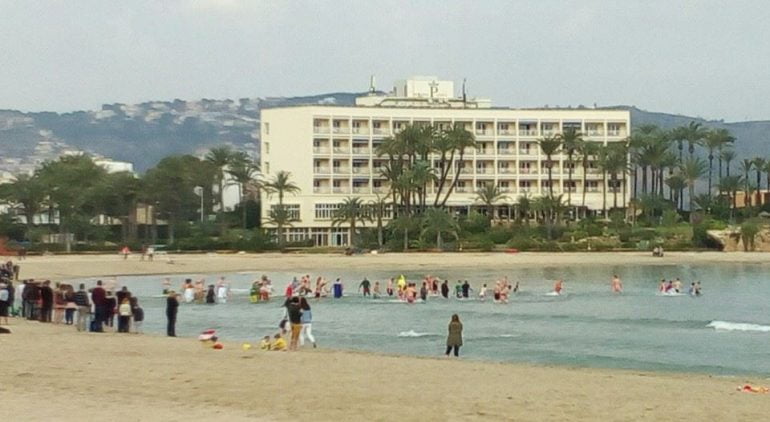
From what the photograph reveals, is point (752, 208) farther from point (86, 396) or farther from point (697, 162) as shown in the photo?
point (86, 396)

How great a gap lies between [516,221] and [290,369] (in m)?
86.6

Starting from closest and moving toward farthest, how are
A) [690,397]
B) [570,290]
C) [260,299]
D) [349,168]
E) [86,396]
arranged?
1. [86,396]
2. [690,397]
3. [260,299]
4. [570,290]
5. [349,168]

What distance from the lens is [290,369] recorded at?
19719mm

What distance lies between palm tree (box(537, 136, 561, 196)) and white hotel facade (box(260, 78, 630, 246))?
9.95 ft

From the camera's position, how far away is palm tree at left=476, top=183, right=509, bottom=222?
106500 millimetres

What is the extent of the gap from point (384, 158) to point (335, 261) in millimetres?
32075

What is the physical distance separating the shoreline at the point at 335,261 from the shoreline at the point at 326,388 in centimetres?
4418

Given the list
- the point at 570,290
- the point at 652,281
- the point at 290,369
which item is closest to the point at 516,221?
the point at 652,281

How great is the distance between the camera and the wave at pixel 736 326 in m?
36.8

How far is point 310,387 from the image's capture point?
55.8ft

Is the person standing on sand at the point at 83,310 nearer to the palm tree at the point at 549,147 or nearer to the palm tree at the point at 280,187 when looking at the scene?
the palm tree at the point at 280,187

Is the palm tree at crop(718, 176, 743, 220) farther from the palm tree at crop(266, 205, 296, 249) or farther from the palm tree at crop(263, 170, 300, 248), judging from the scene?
the palm tree at crop(266, 205, 296, 249)

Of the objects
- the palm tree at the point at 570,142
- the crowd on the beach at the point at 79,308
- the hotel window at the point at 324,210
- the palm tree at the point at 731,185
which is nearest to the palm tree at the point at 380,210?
the hotel window at the point at 324,210

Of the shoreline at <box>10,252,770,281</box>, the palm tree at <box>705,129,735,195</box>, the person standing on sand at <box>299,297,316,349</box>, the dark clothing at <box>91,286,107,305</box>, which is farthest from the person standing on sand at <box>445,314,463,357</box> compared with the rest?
the palm tree at <box>705,129,735,195</box>
